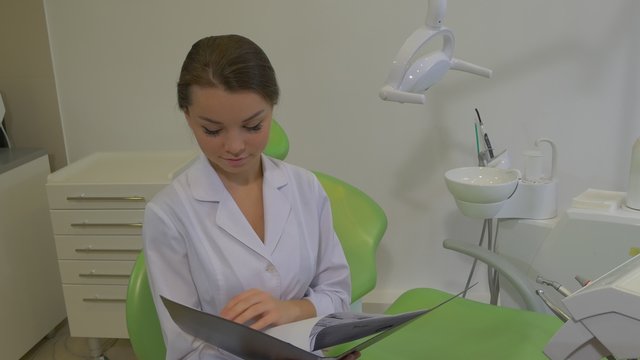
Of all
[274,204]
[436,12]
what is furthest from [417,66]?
[274,204]

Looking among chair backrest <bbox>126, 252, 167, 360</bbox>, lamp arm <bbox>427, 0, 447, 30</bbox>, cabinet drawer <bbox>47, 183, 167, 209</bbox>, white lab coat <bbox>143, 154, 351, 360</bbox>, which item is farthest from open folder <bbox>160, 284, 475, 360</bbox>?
cabinet drawer <bbox>47, 183, 167, 209</bbox>

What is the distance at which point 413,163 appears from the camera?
2.19 metres

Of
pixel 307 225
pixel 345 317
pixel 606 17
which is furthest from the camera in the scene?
pixel 606 17

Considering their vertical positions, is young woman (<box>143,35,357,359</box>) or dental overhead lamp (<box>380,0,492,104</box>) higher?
dental overhead lamp (<box>380,0,492,104</box>)

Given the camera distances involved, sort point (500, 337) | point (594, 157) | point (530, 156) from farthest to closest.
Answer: point (594, 157)
point (530, 156)
point (500, 337)

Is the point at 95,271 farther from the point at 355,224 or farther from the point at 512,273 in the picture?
the point at 512,273

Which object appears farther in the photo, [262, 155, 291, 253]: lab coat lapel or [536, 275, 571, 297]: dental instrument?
[262, 155, 291, 253]: lab coat lapel

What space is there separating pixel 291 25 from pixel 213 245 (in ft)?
3.92

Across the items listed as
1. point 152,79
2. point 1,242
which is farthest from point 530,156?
point 1,242

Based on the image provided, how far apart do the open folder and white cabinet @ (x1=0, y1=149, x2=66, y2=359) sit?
136 centimetres

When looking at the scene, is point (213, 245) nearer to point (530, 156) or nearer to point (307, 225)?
point (307, 225)

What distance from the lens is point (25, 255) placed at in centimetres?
211

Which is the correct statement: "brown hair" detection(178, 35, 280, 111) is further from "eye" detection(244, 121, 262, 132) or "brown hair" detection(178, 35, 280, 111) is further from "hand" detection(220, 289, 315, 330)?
"hand" detection(220, 289, 315, 330)

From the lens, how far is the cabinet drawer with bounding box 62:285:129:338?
200 cm
